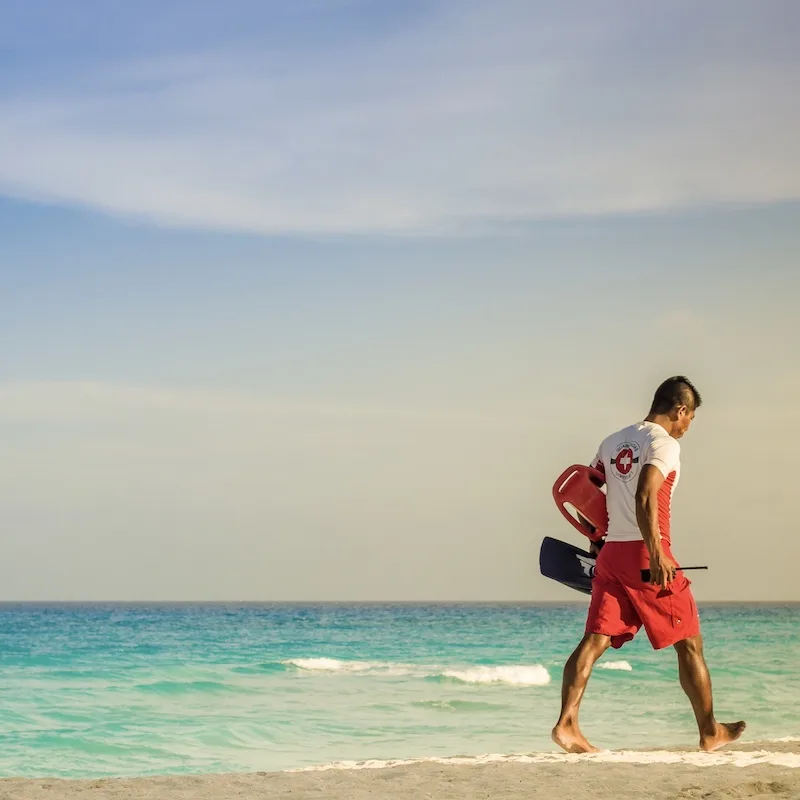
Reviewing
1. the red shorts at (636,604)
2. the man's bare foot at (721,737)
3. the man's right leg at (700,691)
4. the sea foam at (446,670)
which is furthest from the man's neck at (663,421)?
the sea foam at (446,670)

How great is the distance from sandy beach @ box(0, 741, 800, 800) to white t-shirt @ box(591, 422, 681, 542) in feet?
3.62

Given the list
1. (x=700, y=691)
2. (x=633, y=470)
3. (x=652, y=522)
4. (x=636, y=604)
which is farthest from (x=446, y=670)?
(x=652, y=522)

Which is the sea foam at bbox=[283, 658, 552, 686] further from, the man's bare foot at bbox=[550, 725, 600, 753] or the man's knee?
the man's knee

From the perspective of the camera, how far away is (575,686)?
17.6ft

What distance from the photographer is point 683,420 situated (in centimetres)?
562

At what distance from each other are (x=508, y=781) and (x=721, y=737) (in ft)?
4.16

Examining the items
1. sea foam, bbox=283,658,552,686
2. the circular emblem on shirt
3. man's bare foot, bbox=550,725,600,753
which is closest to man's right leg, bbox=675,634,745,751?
man's bare foot, bbox=550,725,600,753

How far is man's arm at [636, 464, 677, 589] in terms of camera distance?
209 inches

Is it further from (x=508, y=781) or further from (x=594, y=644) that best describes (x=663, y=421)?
(x=508, y=781)

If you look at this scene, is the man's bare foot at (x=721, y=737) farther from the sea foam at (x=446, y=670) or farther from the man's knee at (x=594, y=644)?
the sea foam at (x=446, y=670)

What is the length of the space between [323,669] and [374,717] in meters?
6.62

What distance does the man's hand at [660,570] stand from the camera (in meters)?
5.31

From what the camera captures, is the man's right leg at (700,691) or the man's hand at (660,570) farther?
the man's right leg at (700,691)

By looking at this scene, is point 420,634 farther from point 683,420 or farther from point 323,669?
point 683,420
